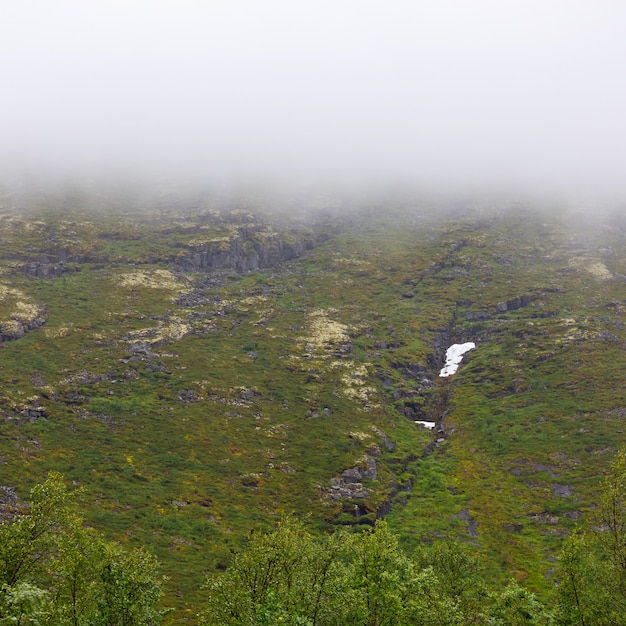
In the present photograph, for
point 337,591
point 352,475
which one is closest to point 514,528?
point 352,475

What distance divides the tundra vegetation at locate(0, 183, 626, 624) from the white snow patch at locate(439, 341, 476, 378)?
2.59 m

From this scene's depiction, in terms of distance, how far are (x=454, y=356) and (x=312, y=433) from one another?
79789 millimetres

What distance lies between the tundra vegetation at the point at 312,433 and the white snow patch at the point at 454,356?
259 cm

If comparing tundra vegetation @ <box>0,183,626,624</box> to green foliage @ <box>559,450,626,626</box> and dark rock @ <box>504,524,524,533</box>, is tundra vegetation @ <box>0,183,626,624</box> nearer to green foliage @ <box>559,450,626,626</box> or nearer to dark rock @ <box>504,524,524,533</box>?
green foliage @ <box>559,450,626,626</box>

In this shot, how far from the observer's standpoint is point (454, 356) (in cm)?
18275

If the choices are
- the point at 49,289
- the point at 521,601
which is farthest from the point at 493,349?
the point at 49,289

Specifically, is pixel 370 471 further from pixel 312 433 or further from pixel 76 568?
pixel 76 568

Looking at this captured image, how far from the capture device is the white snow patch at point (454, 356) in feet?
570

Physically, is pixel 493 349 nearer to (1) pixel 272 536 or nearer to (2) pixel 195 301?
(2) pixel 195 301

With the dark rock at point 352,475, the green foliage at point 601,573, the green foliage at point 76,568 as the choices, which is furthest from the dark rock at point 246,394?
the green foliage at point 601,573

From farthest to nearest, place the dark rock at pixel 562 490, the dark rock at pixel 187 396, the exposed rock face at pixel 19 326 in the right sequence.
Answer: the exposed rock face at pixel 19 326
the dark rock at pixel 187 396
the dark rock at pixel 562 490

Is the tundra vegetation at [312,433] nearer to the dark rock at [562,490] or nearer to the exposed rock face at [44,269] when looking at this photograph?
the dark rock at [562,490]

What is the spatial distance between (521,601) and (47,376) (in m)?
111

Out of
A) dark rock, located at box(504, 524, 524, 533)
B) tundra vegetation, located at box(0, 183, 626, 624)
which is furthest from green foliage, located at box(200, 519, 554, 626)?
dark rock, located at box(504, 524, 524, 533)
